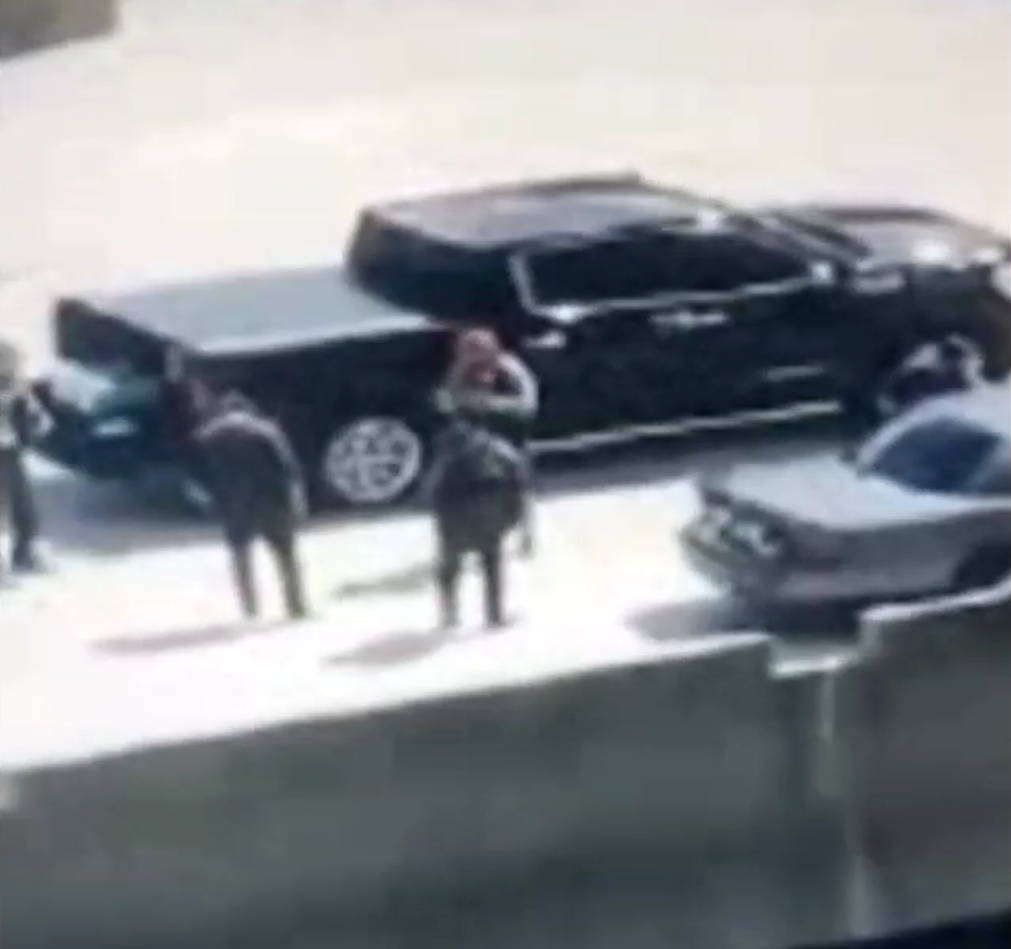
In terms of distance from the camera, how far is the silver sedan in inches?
116

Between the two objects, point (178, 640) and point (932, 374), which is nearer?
point (178, 640)

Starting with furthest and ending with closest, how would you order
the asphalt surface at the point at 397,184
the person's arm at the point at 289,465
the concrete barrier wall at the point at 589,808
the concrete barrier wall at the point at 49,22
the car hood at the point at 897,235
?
the concrete barrier wall at the point at 49,22, the car hood at the point at 897,235, the person's arm at the point at 289,465, the asphalt surface at the point at 397,184, the concrete barrier wall at the point at 589,808

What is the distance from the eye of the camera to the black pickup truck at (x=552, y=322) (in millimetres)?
3000

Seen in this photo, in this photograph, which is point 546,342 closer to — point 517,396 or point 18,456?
point 517,396

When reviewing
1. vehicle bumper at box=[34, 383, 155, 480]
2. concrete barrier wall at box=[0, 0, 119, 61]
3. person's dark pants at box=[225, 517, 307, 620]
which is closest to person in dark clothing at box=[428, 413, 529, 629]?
person's dark pants at box=[225, 517, 307, 620]

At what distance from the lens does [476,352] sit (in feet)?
9.87

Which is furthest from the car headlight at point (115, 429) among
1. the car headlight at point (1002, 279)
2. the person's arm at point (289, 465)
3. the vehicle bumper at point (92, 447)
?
the car headlight at point (1002, 279)

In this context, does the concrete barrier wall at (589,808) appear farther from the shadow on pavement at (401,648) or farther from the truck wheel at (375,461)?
the truck wheel at (375,461)

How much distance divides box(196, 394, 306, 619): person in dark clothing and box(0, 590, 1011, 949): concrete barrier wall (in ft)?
0.72

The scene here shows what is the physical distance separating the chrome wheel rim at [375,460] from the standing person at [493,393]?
0.13ft

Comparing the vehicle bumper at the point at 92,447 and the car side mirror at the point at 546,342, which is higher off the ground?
the car side mirror at the point at 546,342

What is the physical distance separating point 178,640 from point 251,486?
0.14 metres

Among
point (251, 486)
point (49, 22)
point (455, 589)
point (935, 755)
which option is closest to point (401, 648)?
point (455, 589)

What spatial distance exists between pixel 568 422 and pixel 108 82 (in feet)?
2.34
